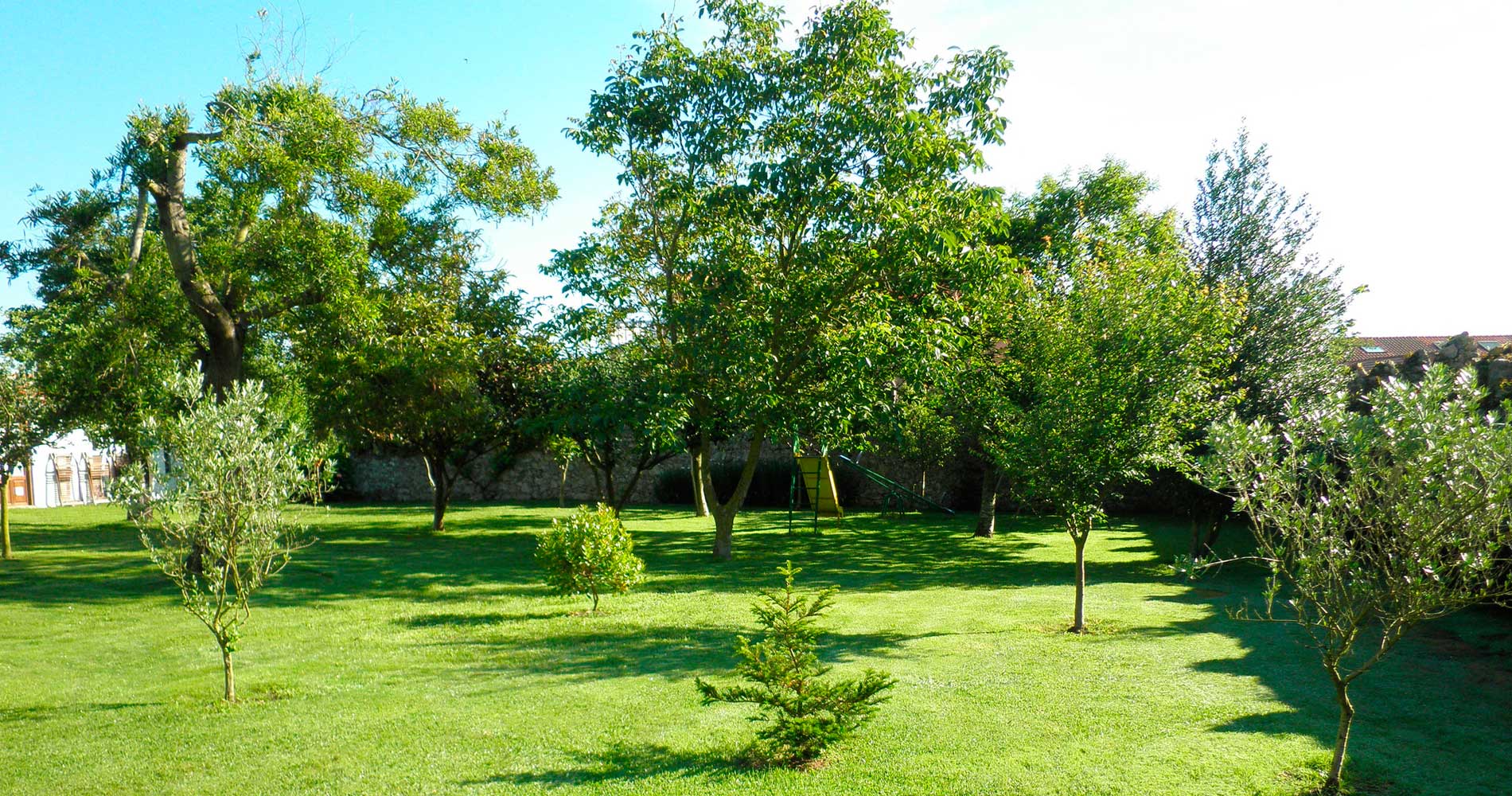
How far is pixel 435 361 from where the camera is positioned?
17.7 meters

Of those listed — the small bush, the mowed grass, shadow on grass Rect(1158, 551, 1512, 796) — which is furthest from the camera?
the small bush

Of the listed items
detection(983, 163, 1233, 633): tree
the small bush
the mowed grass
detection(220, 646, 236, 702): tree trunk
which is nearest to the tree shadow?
the mowed grass

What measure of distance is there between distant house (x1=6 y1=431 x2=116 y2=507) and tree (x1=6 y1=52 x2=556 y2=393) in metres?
22.2

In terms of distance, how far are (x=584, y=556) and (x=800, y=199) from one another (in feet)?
23.0

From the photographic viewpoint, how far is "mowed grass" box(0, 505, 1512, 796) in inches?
244

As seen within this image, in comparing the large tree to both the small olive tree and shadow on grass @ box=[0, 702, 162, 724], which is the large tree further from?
shadow on grass @ box=[0, 702, 162, 724]

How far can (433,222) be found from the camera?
1741 centimetres

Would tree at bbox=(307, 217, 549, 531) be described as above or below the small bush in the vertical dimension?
above

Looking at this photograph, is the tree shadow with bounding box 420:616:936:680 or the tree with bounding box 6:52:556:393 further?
the tree with bounding box 6:52:556:393

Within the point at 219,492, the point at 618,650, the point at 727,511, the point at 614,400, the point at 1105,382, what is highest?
the point at 614,400

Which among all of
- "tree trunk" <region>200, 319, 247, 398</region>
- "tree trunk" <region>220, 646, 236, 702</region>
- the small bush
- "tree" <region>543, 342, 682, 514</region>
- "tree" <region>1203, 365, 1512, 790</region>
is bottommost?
"tree trunk" <region>220, 646, 236, 702</region>

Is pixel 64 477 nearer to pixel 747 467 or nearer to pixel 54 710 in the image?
pixel 747 467

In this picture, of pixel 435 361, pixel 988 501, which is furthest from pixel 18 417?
pixel 988 501

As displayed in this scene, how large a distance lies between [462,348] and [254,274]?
4749 mm
